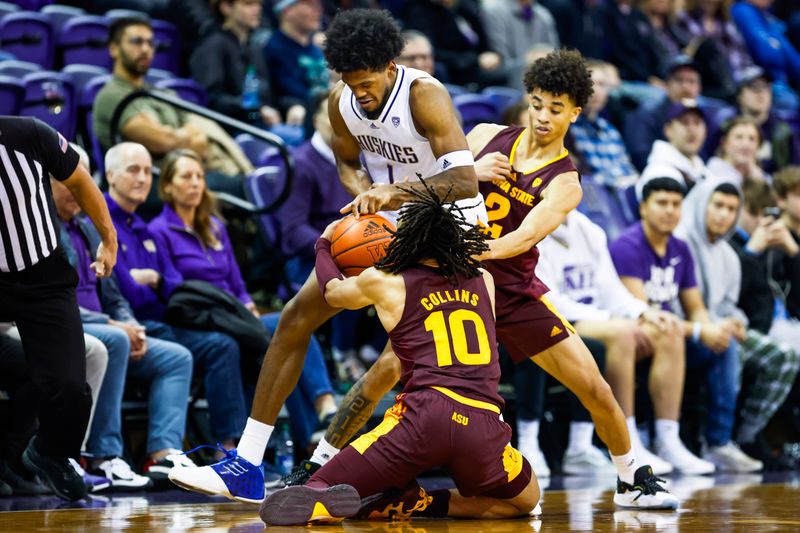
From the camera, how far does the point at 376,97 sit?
15.7 feet

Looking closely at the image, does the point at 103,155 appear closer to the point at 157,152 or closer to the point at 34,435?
the point at 157,152

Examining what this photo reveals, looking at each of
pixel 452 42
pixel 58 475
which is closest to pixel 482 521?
pixel 58 475

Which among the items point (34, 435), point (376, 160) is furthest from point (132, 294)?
point (376, 160)

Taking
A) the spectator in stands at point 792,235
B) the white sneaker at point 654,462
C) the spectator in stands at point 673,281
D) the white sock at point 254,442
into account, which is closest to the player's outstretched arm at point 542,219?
the white sock at point 254,442

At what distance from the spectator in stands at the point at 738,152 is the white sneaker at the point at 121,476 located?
5174 millimetres

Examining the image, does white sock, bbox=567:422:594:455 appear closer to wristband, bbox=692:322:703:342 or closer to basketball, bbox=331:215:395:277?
wristband, bbox=692:322:703:342

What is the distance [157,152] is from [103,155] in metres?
0.30

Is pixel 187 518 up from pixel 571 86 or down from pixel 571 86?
down

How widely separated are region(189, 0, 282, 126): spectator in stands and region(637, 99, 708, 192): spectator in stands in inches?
103

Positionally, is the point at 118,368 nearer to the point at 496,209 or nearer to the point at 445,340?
the point at 496,209

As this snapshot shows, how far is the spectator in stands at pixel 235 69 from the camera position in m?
8.42

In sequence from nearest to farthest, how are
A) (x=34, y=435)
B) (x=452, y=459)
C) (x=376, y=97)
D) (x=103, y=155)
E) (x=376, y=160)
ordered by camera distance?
(x=452, y=459)
(x=376, y=97)
(x=376, y=160)
(x=34, y=435)
(x=103, y=155)

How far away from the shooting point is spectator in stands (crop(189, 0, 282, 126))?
27.6ft

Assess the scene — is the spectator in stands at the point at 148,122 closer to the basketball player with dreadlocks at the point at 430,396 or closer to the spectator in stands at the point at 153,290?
the spectator in stands at the point at 153,290
